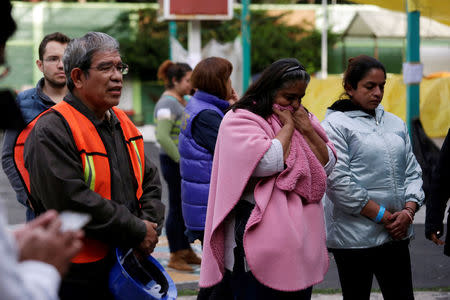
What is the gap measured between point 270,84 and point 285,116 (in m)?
0.19

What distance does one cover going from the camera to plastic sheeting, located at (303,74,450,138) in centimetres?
1148

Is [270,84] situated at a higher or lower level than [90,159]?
higher

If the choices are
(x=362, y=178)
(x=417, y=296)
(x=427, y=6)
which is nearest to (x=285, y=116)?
(x=362, y=178)

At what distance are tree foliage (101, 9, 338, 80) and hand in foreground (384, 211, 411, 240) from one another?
26275 mm

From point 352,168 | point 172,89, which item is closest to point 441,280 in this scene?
point 352,168

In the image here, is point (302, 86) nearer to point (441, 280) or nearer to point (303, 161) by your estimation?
point (303, 161)

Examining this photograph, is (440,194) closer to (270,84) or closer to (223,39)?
(270,84)

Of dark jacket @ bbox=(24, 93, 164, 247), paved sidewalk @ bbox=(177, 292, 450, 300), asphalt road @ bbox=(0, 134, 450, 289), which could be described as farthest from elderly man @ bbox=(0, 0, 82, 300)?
asphalt road @ bbox=(0, 134, 450, 289)

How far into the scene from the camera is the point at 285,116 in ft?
11.4

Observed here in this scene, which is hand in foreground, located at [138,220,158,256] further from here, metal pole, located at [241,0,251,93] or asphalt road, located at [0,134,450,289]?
metal pole, located at [241,0,251,93]

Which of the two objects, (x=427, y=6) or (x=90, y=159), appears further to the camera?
(x=427, y=6)

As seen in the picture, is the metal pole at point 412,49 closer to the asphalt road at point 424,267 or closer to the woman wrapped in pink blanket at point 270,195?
the asphalt road at point 424,267

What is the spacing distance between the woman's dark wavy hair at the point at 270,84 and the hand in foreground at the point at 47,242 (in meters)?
1.84

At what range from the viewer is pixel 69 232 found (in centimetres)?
181
